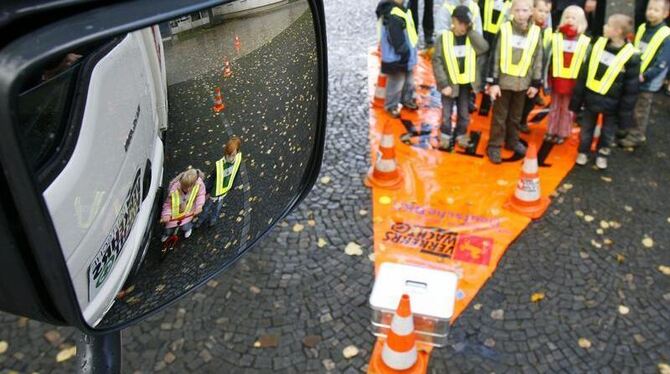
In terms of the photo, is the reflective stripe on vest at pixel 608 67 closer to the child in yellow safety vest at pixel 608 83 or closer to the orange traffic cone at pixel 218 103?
the child in yellow safety vest at pixel 608 83

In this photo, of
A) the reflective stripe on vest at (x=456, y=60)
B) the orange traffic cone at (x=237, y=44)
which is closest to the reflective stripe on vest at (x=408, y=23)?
the reflective stripe on vest at (x=456, y=60)

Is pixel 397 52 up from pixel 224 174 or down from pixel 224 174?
down

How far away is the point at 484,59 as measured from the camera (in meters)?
6.77

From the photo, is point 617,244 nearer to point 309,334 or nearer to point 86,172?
point 309,334

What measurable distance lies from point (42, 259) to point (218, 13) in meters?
0.56

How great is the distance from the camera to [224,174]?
128 centimetres

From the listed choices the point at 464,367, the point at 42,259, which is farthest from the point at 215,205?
the point at 464,367

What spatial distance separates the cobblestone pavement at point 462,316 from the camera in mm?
4215

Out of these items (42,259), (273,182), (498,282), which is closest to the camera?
(42,259)

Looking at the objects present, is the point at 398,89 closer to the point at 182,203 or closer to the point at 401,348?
the point at 401,348

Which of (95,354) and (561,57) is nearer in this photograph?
(95,354)

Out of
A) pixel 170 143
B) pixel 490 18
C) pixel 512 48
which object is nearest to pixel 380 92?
pixel 490 18

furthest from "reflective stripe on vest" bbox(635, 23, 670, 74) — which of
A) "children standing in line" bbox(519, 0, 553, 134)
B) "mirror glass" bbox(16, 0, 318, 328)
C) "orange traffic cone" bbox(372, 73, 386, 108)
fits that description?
"mirror glass" bbox(16, 0, 318, 328)

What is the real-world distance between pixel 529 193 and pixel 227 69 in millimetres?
5026
